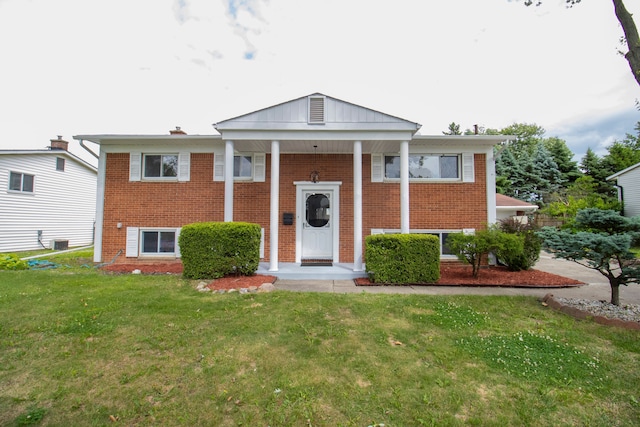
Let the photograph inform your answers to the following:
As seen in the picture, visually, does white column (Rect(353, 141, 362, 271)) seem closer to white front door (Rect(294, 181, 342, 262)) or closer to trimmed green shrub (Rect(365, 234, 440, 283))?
trimmed green shrub (Rect(365, 234, 440, 283))

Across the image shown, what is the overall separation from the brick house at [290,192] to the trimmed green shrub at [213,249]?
78.3 inches

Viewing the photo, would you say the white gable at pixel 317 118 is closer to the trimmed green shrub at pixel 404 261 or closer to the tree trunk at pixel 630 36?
the trimmed green shrub at pixel 404 261

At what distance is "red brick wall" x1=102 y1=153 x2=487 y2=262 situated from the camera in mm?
8562

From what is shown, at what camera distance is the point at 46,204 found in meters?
14.1

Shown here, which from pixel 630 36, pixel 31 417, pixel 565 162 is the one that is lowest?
pixel 31 417

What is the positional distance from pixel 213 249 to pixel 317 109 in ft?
14.3

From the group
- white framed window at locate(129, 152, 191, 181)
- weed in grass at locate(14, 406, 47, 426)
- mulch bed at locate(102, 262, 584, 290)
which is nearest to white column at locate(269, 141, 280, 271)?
mulch bed at locate(102, 262, 584, 290)

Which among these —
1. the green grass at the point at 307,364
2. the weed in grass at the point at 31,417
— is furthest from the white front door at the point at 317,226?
the weed in grass at the point at 31,417

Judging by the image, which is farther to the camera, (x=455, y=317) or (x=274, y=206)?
(x=274, y=206)

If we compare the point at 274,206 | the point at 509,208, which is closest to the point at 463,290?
the point at 274,206

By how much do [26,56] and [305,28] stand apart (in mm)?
8553

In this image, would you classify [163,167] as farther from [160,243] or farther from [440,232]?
[440,232]

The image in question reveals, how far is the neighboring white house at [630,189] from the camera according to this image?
623 inches

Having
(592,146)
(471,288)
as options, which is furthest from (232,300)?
(592,146)
